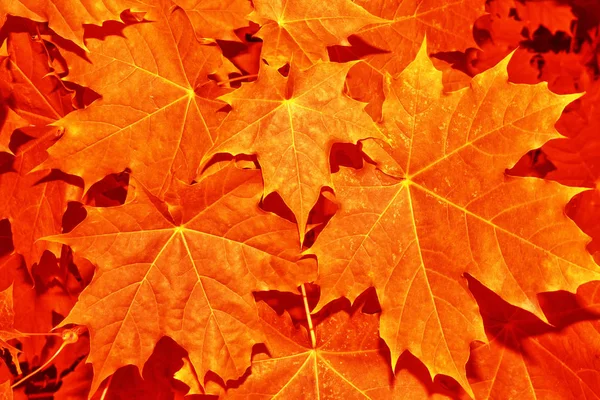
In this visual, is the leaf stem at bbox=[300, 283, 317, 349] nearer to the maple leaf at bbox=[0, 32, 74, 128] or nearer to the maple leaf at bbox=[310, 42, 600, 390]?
the maple leaf at bbox=[310, 42, 600, 390]

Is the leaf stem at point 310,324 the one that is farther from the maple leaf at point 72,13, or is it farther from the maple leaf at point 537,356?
the maple leaf at point 72,13

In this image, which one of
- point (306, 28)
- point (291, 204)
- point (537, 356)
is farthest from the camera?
point (537, 356)

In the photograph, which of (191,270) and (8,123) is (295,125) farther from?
(8,123)

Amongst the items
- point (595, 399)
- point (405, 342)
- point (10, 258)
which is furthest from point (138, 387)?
point (595, 399)

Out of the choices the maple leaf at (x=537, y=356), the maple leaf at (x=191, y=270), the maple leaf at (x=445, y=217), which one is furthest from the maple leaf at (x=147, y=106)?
the maple leaf at (x=537, y=356)

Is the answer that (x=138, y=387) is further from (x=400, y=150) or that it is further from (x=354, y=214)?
(x=400, y=150)

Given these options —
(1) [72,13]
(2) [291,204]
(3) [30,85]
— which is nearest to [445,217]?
(2) [291,204]
